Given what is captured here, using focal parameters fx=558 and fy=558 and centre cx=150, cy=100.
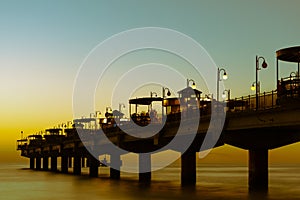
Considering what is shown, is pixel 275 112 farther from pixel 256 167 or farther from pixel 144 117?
pixel 144 117

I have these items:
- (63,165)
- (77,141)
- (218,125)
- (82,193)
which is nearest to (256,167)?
(218,125)

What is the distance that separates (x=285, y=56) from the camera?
126ft

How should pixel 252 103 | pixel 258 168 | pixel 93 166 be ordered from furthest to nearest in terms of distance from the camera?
pixel 93 166 < pixel 258 168 < pixel 252 103

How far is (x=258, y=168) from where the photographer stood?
55.7 m

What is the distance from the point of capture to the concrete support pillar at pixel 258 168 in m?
55.6

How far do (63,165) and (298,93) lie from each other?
320 feet

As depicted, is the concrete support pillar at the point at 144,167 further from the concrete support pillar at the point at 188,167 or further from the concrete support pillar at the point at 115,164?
the concrete support pillar at the point at 188,167

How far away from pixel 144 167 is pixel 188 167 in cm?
1183

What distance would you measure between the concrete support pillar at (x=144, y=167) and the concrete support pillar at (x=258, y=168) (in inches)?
782

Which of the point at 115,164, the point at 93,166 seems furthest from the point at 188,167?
the point at 93,166

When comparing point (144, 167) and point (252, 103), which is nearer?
point (252, 103)

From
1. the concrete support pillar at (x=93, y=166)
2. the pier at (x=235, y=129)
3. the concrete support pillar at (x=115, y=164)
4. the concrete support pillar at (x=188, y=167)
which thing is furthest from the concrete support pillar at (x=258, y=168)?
the concrete support pillar at (x=93, y=166)

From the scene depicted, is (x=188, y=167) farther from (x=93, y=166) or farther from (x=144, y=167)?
(x=93, y=166)

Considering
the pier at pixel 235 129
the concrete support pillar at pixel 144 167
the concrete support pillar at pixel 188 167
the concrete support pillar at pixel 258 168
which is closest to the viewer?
the pier at pixel 235 129
